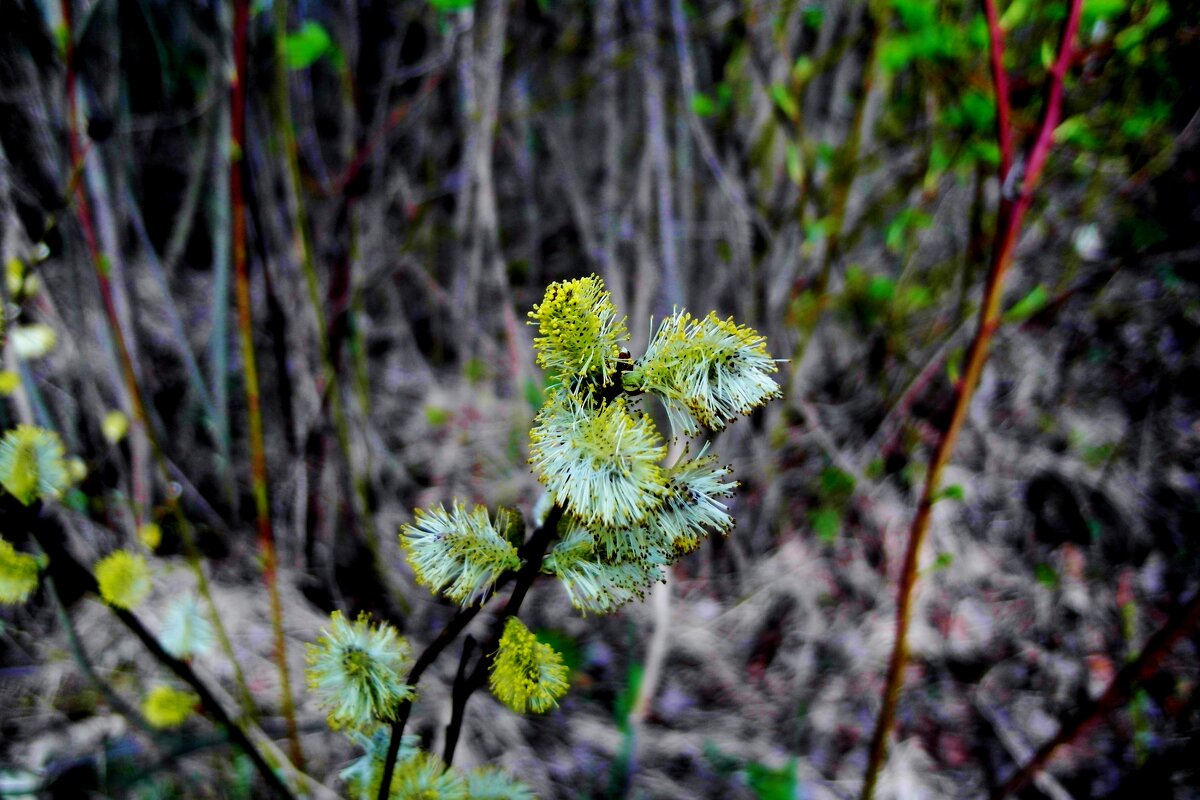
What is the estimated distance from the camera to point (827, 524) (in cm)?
201

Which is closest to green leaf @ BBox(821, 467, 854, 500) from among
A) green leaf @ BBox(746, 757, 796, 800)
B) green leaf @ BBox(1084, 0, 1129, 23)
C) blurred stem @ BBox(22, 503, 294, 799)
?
green leaf @ BBox(746, 757, 796, 800)

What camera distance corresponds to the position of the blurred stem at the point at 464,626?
54 centimetres

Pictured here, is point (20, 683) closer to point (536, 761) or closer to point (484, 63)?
point (536, 761)

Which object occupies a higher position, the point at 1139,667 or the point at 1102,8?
the point at 1102,8

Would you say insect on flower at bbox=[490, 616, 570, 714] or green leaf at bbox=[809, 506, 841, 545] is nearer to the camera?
insect on flower at bbox=[490, 616, 570, 714]

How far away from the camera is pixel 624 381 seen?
532mm

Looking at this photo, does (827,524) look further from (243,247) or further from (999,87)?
(243,247)

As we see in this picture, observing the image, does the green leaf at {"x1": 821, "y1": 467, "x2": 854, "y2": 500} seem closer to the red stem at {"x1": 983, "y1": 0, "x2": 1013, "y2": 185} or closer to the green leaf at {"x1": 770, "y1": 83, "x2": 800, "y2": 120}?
the green leaf at {"x1": 770, "y1": 83, "x2": 800, "y2": 120}

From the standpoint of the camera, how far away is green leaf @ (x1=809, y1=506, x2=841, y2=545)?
2.00 meters

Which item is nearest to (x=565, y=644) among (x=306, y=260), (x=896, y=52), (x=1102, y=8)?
(x=306, y=260)

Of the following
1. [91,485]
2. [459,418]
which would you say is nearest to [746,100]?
[459,418]

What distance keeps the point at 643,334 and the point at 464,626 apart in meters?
1.63

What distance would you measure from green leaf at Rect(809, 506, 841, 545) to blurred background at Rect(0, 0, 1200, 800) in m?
0.02

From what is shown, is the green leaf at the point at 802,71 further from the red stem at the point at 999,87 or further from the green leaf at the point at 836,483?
the green leaf at the point at 836,483
